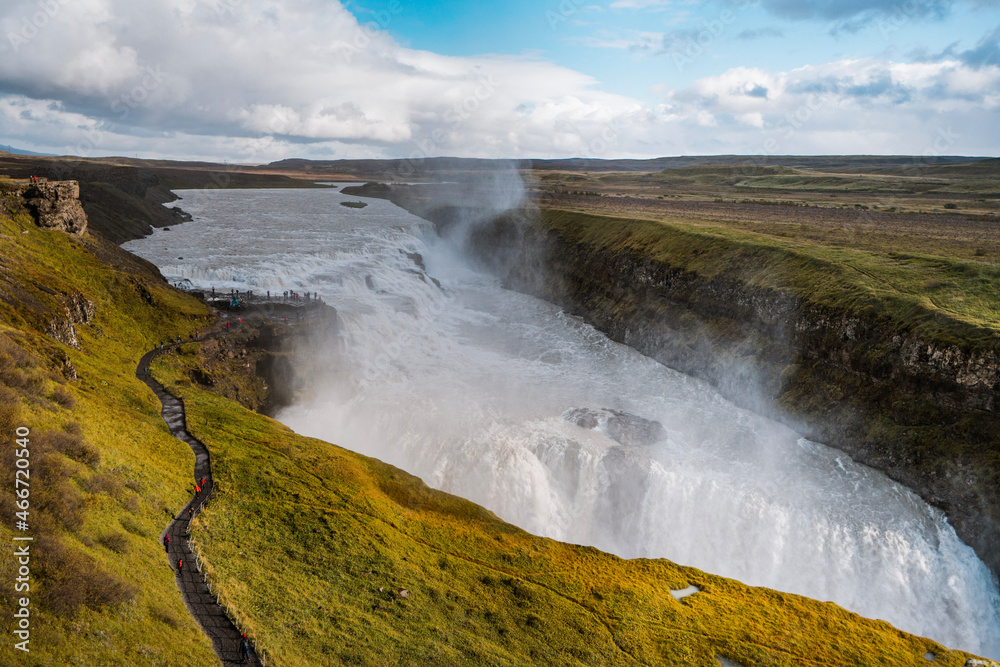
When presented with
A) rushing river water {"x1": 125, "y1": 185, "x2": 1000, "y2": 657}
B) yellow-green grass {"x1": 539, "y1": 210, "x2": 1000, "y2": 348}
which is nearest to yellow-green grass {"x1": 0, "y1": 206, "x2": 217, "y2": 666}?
rushing river water {"x1": 125, "y1": 185, "x2": 1000, "y2": 657}

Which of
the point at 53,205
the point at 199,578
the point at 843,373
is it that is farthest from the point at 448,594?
the point at 53,205

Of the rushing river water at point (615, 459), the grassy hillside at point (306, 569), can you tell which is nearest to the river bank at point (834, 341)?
the rushing river water at point (615, 459)

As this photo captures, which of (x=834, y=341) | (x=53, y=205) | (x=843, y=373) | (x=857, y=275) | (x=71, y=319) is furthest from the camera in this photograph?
(x=857, y=275)

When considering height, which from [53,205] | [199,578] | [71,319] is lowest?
[199,578]

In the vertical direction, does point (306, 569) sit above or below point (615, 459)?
above

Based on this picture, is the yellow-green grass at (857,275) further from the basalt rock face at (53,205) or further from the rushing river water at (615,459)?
the basalt rock face at (53,205)

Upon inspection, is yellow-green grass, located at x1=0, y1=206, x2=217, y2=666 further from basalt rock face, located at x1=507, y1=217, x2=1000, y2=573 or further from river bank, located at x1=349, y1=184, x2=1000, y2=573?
river bank, located at x1=349, y1=184, x2=1000, y2=573

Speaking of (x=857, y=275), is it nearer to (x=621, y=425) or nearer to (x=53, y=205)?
(x=621, y=425)
